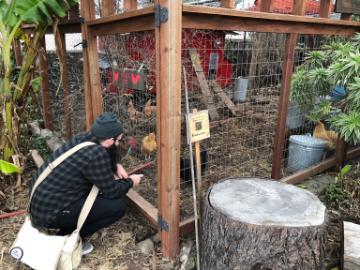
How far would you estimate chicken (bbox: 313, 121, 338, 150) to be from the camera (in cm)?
411

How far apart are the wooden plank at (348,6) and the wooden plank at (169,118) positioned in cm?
234

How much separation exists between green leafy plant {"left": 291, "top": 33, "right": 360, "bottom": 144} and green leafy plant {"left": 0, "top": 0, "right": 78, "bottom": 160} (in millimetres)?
2563

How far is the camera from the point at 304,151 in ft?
12.8

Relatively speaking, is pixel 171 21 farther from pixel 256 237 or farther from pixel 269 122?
pixel 269 122

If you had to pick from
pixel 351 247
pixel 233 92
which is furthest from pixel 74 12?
pixel 351 247

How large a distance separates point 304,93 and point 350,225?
159cm

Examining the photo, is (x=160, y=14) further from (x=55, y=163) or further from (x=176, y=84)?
(x=55, y=163)

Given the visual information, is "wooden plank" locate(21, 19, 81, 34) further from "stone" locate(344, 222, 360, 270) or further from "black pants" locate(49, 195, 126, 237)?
"stone" locate(344, 222, 360, 270)

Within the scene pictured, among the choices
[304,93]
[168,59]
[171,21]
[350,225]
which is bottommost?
[350,225]

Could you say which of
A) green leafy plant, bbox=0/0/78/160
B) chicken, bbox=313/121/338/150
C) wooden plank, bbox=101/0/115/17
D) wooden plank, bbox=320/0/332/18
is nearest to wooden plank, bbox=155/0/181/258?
wooden plank, bbox=101/0/115/17

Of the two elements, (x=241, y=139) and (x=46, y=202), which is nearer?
(x=46, y=202)

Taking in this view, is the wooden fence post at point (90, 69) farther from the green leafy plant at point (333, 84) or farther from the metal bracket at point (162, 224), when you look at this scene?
the green leafy plant at point (333, 84)

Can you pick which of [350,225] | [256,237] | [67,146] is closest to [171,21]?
[67,146]

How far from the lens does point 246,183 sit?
8.31 ft
